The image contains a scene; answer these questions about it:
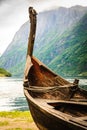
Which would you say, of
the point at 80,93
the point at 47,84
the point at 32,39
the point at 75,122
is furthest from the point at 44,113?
the point at 32,39

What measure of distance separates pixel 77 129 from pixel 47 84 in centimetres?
980

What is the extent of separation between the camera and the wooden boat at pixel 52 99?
9.29 m

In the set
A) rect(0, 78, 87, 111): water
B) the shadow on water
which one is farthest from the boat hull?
the shadow on water

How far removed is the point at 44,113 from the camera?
33.8 feet

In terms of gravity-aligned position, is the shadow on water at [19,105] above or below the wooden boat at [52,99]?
below

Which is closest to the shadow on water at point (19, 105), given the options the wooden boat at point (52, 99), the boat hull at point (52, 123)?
the wooden boat at point (52, 99)

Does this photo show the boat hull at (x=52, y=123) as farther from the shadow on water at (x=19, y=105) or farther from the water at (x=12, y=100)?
the shadow on water at (x=19, y=105)

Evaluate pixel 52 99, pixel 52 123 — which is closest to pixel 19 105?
pixel 52 99

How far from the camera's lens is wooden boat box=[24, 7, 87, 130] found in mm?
9289

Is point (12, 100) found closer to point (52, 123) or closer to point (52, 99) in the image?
point (52, 99)

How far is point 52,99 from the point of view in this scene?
608 inches

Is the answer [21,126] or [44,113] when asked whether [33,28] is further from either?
[44,113]

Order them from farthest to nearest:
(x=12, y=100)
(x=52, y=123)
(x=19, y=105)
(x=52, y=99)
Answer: (x=12, y=100)
(x=19, y=105)
(x=52, y=99)
(x=52, y=123)

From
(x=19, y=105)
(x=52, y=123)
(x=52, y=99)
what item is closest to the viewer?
(x=52, y=123)
